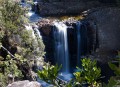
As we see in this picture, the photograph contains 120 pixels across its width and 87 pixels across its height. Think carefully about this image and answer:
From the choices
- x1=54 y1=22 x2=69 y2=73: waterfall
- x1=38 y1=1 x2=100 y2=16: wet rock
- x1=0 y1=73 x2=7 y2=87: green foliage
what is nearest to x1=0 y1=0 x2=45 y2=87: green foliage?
x1=0 y1=73 x2=7 y2=87: green foliage

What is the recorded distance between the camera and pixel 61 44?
19609mm

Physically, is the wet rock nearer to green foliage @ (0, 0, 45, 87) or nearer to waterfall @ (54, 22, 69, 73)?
waterfall @ (54, 22, 69, 73)

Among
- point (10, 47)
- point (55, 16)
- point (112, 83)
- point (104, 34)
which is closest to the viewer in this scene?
point (112, 83)

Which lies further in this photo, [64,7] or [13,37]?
[64,7]

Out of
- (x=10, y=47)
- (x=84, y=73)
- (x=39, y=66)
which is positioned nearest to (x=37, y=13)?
(x=39, y=66)

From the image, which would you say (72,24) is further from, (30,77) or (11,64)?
(11,64)

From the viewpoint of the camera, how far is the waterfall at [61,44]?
19331 millimetres

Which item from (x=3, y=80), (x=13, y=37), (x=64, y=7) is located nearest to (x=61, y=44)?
(x=64, y=7)

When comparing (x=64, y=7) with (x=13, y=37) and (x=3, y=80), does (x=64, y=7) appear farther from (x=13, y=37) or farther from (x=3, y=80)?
(x=3, y=80)

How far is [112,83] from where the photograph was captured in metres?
2.45

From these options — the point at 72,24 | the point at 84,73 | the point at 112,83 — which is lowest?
the point at 72,24

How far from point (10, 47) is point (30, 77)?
5.22 feet

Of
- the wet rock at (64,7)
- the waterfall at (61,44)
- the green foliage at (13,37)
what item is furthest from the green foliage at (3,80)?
the wet rock at (64,7)

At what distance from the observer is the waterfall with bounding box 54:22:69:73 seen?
19.3 meters
